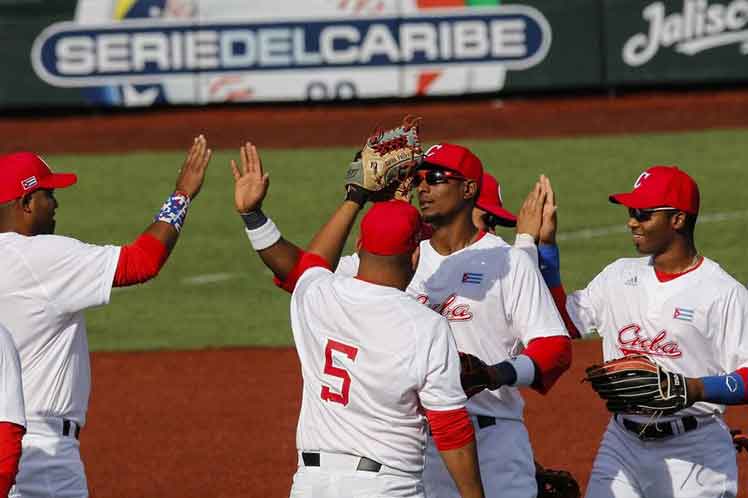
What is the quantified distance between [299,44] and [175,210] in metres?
17.0

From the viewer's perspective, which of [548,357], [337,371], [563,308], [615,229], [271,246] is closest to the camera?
[337,371]

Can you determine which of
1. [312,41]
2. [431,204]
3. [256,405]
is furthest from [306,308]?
[312,41]

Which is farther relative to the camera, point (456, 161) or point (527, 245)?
point (527, 245)

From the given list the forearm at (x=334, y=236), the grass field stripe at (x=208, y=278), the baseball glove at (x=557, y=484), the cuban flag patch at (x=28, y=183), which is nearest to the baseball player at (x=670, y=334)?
the baseball glove at (x=557, y=484)

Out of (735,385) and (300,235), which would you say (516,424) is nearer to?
(735,385)

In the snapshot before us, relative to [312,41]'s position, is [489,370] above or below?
below

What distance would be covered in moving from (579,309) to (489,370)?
122 cm

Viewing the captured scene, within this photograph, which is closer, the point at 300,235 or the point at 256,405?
the point at 256,405

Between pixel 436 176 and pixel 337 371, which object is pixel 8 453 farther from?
pixel 436 176

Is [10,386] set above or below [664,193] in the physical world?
below

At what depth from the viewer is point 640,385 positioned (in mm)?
6289

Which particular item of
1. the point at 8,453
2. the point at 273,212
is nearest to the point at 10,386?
the point at 8,453

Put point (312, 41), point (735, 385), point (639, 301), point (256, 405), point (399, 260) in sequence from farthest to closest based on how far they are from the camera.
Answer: point (312, 41), point (256, 405), point (639, 301), point (735, 385), point (399, 260)

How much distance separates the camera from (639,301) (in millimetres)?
6840
